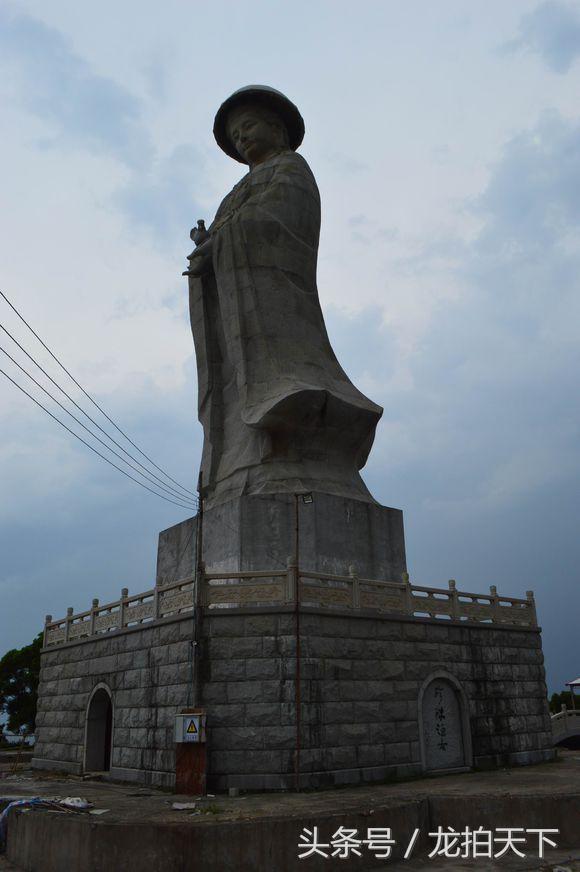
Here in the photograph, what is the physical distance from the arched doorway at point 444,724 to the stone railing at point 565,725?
25.0 ft

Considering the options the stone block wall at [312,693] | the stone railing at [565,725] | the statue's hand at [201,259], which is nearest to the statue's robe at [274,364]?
the statue's hand at [201,259]

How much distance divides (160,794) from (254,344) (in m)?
7.53

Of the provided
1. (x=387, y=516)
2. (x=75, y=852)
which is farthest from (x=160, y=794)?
(x=387, y=516)

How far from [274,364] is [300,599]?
4744mm

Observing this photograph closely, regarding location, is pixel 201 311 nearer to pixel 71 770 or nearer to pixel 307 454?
pixel 307 454

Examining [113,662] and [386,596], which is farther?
[113,662]

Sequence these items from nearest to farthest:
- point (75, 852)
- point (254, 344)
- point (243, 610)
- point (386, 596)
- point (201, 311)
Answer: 1. point (75, 852)
2. point (243, 610)
3. point (386, 596)
4. point (254, 344)
5. point (201, 311)

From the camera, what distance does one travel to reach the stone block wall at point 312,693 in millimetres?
9195

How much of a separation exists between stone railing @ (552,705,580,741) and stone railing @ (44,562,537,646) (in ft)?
20.1

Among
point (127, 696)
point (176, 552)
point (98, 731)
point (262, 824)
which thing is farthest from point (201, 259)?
→ point (262, 824)

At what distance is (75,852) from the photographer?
615 centimetres

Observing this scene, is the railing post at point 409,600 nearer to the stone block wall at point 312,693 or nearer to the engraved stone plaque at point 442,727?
the stone block wall at point 312,693

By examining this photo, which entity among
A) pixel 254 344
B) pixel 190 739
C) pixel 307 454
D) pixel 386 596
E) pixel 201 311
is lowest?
pixel 190 739

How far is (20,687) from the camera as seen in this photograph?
23844mm
